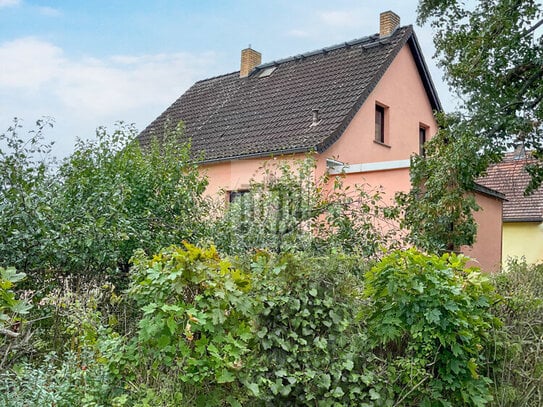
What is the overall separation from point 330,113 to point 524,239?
31.5 feet

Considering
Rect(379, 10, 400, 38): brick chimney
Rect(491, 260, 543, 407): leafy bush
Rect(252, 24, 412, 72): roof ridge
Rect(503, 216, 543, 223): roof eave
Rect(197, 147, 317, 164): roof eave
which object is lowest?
Rect(503, 216, 543, 223): roof eave

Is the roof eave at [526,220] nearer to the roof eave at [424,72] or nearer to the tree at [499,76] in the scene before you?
the roof eave at [424,72]

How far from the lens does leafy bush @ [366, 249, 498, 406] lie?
13.8ft

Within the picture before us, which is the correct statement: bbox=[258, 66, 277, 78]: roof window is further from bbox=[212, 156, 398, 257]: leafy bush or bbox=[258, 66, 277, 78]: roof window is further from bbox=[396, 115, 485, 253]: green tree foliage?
bbox=[212, 156, 398, 257]: leafy bush

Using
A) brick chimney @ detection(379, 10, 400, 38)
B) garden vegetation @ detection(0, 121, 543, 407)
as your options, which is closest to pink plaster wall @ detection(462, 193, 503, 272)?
brick chimney @ detection(379, 10, 400, 38)

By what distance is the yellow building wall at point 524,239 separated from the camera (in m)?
17.9

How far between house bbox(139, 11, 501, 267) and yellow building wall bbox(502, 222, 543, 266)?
4.85 meters

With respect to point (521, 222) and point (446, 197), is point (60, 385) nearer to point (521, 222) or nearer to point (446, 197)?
point (446, 197)

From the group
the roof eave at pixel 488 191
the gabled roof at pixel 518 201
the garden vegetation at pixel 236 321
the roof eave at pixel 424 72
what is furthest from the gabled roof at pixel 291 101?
the garden vegetation at pixel 236 321

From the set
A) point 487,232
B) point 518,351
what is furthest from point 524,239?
point 518,351

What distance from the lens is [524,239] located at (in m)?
18.3

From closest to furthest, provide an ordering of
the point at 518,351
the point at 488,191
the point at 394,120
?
the point at 518,351
the point at 488,191
the point at 394,120

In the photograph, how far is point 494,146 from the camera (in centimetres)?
1015

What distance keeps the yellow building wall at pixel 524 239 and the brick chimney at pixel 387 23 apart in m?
8.05
